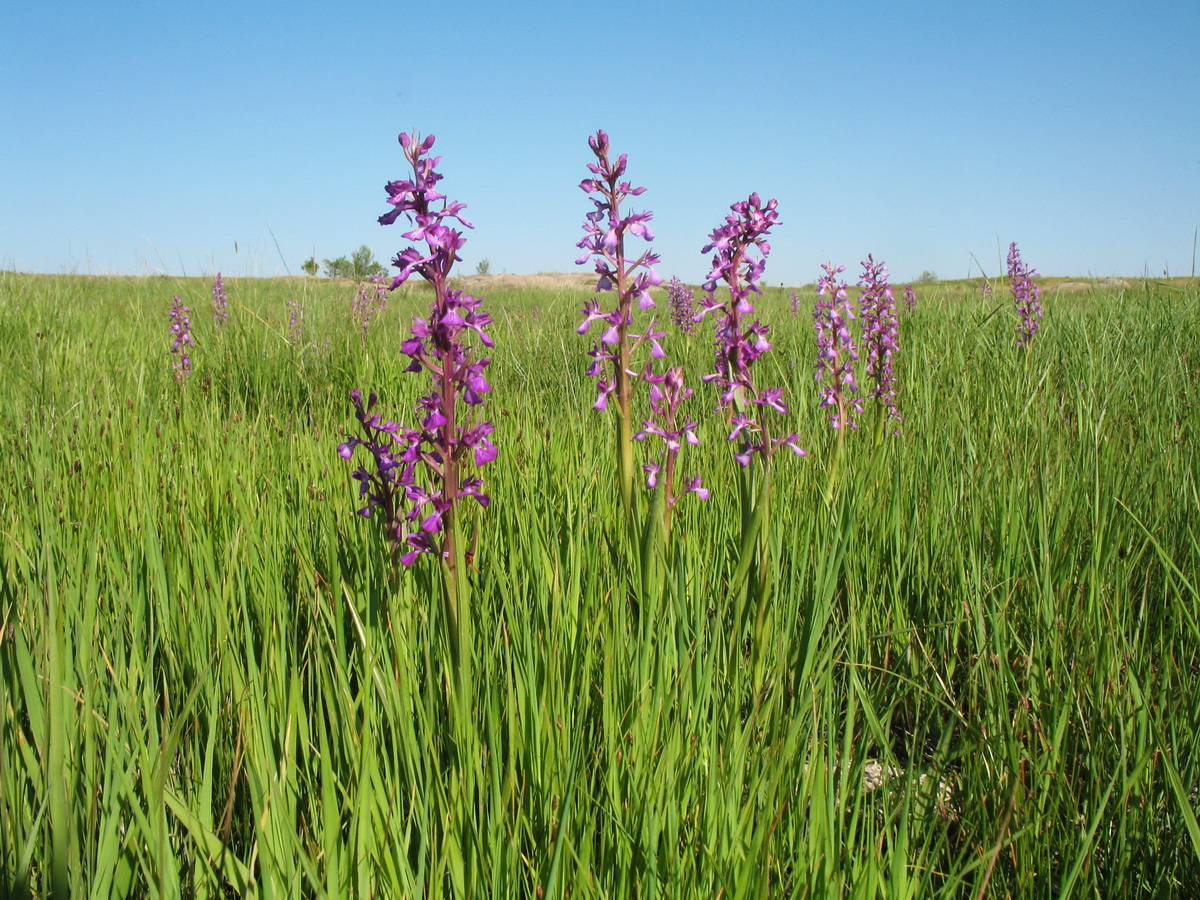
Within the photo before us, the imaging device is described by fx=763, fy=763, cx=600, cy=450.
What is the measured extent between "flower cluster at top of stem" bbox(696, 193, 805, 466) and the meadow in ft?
1.10

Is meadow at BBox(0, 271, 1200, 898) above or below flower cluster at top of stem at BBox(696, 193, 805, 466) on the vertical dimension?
below

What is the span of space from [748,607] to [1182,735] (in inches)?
32.6

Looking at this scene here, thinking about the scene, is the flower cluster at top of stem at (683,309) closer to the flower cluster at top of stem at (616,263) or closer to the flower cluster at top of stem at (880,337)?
the flower cluster at top of stem at (880,337)

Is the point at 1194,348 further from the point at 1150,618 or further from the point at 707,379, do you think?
the point at 707,379

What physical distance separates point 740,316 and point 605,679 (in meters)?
0.91

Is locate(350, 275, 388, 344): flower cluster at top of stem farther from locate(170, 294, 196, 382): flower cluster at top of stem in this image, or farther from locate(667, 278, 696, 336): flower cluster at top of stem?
locate(667, 278, 696, 336): flower cluster at top of stem

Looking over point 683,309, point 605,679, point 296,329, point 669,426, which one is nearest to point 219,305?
point 296,329

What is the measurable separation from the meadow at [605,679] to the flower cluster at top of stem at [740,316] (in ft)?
1.10

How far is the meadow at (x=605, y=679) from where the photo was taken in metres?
1.05

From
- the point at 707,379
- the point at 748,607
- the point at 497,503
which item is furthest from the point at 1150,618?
the point at 497,503

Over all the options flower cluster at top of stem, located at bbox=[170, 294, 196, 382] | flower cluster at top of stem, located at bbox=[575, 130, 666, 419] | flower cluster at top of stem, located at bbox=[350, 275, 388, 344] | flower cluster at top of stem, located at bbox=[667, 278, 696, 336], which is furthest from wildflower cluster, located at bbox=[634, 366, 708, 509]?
flower cluster at top of stem, located at bbox=[667, 278, 696, 336]

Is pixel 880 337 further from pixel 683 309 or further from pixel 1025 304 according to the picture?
pixel 683 309

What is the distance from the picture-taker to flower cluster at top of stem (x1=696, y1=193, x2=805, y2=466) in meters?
1.72

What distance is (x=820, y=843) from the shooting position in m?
1.07
